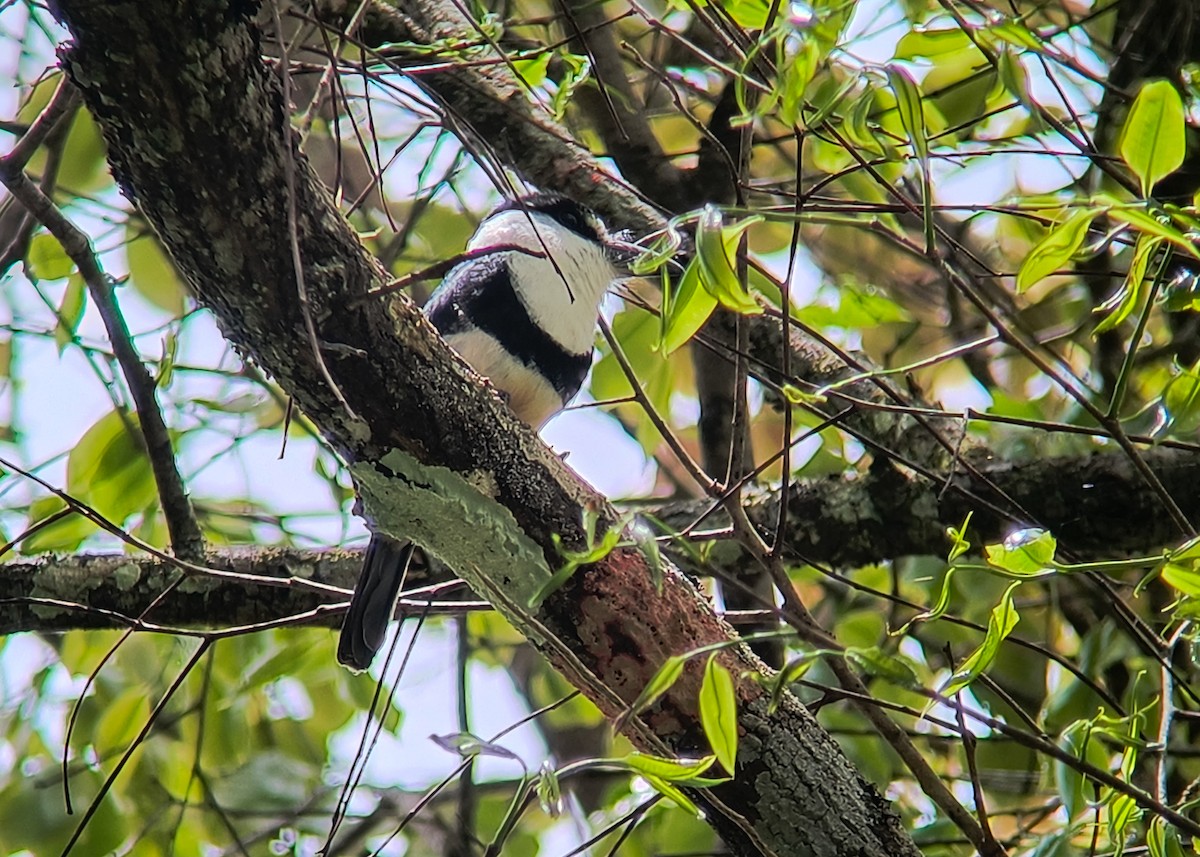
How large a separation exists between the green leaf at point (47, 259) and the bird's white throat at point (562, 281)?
0.58 metres

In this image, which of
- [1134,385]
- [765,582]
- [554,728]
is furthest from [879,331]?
[554,728]

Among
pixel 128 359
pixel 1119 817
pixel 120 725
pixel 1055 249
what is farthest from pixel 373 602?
pixel 1055 249

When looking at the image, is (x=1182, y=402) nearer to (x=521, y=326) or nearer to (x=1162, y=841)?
(x=1162, y=841)

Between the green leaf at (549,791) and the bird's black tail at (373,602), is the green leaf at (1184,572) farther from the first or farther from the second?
the bird's black tail at (373,602)

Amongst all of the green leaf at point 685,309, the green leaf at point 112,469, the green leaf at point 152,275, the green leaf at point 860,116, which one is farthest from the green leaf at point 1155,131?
the green leaf at point 152,275

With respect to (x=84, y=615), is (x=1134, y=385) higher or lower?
higher

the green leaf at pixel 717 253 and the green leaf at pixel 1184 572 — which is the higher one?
the green leaf at pixel 717 253

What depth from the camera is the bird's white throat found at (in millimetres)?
1720

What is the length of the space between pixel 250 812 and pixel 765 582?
0.82 metres

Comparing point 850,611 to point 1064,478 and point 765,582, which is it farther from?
point 1064,478

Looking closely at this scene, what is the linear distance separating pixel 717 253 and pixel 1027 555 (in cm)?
32

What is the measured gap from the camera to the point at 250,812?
5.64ft

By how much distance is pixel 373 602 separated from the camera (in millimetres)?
1501

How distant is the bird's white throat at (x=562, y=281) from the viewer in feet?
5.64
